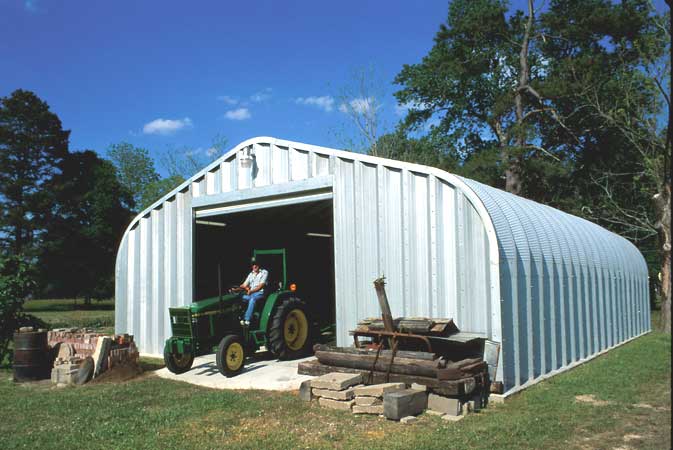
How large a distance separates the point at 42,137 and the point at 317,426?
34933 millimetres

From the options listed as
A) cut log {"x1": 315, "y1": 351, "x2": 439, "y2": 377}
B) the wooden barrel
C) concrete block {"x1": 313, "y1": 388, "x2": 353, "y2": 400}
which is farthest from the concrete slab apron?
the wooden barrel

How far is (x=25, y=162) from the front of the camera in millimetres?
34688

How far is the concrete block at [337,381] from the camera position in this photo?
7316 mm

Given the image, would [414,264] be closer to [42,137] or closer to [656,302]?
[656,302]

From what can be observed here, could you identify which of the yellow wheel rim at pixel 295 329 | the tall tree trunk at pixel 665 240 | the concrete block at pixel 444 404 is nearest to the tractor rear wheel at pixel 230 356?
the yellow wheel rim at pixel 295 329

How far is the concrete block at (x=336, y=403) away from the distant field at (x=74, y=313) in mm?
7401

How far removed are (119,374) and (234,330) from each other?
210 centimetres

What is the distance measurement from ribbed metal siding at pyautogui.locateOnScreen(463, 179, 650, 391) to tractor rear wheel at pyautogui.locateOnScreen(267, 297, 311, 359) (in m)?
4.18

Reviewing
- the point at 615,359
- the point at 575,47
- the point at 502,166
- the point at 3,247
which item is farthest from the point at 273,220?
the point at 3,247

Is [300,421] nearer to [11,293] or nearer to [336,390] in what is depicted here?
[336,390]

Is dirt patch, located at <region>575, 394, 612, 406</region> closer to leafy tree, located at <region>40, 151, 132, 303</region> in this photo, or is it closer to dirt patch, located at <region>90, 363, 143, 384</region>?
dirt patch, located at <region>90, 363, 143, 384</region>

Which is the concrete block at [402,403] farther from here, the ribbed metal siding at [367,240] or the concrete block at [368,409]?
the ribbed metal siding at [367,240]

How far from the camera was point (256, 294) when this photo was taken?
34.8ft

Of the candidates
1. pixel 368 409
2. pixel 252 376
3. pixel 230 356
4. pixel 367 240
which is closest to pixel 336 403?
pixel 368 409
